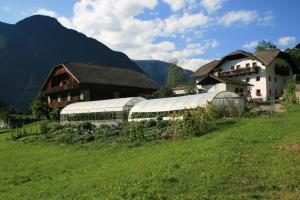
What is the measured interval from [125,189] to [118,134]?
1836 cm

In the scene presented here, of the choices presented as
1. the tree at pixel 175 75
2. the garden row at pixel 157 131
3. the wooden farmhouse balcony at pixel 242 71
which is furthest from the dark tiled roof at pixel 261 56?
the garden row at pixel 157 131

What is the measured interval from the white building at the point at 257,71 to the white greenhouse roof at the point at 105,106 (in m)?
18.1

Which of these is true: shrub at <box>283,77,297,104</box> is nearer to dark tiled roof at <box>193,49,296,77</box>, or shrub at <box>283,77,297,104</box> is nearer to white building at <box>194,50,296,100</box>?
white building at <box>194,50,296,100</box>

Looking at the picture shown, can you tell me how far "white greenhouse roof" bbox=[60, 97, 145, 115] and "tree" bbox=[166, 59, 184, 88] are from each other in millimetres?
48303

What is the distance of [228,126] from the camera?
2655 cm

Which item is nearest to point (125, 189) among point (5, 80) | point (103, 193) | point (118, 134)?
point (103, 193)

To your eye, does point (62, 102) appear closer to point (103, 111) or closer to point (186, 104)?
point (103, 111)

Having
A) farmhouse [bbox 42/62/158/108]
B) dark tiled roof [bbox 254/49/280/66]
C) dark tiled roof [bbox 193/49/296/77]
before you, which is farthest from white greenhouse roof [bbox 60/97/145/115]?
dark tiled roof [bbox 193/49/296/77]

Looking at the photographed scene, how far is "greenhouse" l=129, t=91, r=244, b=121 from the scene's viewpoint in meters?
35.6

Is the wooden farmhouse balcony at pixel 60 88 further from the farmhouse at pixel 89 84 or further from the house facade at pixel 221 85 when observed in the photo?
the house facade at pixel 221 85

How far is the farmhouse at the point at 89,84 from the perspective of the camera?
61031 mm

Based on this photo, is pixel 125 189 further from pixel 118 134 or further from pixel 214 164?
pixel 118 134

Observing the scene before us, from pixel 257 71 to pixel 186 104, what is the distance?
31.1 meters

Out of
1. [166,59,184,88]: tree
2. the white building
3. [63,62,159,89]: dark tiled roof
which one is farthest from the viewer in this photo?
[166,59,184,88]: tree
